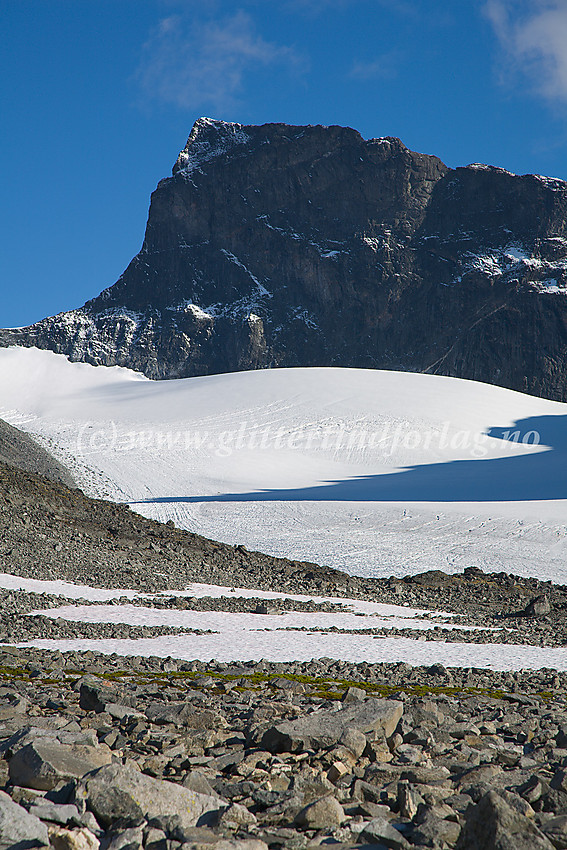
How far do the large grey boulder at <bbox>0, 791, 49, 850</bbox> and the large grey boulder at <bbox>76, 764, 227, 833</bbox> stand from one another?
0.29 m

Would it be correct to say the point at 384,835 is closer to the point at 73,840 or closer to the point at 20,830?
the point at 73,840

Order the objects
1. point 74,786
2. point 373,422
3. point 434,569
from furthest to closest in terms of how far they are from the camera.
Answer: point 373,422
point 434,569
point 74,786

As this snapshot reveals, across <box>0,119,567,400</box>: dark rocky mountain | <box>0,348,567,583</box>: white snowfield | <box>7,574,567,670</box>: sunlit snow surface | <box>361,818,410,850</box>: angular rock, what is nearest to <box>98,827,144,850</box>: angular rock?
<box>361,818,410,850</box>: angular rock

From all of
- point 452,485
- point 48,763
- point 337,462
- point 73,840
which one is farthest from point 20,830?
point 337,462

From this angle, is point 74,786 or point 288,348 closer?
point 74,786

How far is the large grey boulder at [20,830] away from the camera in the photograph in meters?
2.93

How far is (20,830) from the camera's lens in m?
2.98

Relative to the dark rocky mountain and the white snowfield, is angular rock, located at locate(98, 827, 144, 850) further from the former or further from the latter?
the dark rocky mountain

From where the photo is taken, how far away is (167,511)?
33344 millimetres

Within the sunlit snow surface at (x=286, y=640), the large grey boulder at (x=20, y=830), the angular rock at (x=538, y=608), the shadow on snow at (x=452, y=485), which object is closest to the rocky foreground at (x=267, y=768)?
the large grey boulder at (x=20, y=830)

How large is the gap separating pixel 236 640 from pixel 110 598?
5435 mm

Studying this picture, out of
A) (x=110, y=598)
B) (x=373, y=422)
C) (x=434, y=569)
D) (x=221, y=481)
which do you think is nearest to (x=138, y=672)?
(x=110, y=598)

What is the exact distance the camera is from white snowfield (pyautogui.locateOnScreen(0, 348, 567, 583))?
2764 centimetres

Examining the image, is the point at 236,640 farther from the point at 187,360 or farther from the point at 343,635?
the point at 187,360
